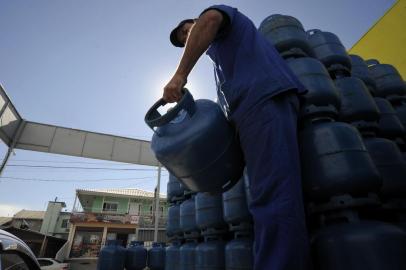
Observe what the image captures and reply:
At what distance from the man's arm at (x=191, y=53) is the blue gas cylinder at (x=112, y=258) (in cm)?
424

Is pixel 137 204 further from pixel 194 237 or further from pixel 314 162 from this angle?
pixel 314 162

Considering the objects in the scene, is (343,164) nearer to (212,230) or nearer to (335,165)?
(335,165)

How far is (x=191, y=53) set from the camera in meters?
1.20

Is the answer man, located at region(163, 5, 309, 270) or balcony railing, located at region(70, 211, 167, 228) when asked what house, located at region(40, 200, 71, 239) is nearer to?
balcony railing, located at region(70, 211, 167, 228)

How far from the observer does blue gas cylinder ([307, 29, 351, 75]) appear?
2129mm

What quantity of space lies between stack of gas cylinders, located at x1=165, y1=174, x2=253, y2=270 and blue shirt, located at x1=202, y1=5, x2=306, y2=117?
77 cm

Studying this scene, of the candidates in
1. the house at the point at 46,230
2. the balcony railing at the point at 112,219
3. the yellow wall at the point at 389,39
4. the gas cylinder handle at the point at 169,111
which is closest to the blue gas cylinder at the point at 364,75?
the gas cylinder handle at the point at 169,111

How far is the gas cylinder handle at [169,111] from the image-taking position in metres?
1.16

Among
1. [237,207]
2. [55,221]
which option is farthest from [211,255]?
[55,221]

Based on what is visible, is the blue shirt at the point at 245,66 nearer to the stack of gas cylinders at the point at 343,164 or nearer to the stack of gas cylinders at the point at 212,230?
the stack of gas cylinders at the point at 343,164

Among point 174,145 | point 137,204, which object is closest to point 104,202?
point 137,204

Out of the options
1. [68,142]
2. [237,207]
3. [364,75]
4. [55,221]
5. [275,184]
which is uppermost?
[55,221]

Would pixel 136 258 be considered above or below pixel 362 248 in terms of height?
above

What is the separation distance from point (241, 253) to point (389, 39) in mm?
5873
